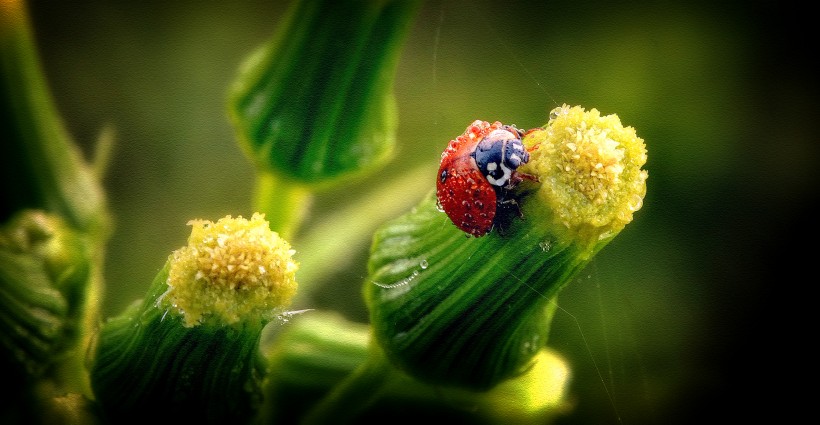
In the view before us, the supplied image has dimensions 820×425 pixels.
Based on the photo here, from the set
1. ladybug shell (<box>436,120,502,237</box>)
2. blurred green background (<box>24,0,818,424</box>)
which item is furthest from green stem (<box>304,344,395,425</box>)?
blurred green background (<box>24,0,818,424</box>)

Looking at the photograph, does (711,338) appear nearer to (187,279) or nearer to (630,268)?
(630,268)

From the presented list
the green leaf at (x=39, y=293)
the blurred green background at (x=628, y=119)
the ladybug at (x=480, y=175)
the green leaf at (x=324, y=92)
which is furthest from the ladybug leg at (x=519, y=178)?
the blurred green background at (x=628, y=119)

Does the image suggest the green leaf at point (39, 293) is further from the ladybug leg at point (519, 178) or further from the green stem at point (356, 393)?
the ladybug leg at point (519, 178)

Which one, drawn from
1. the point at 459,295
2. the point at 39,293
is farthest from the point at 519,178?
the point at 39,293

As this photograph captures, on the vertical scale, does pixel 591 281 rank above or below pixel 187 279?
above

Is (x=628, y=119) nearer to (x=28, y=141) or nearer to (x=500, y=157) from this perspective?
(x=500, y=157)

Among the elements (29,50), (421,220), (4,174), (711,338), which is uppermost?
(29,50)

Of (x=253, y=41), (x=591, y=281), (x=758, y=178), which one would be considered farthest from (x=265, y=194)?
(x=758, y=178)
